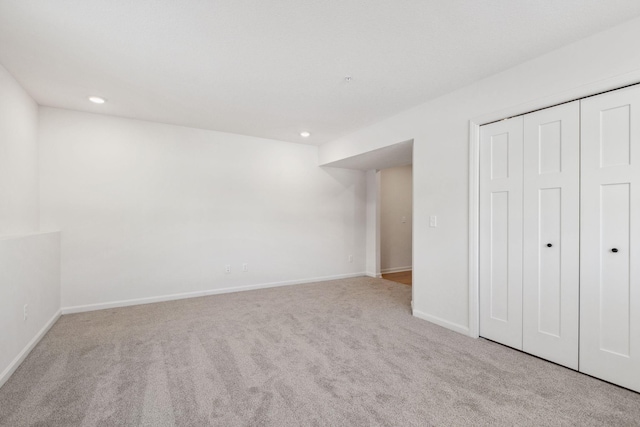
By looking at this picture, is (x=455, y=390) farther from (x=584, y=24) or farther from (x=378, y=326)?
(x=584, y=24)

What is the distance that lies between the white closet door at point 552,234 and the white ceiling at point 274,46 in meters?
0.66

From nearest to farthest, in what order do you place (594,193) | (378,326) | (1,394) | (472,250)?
(1,394) < (594,193) < (472,250) < (378,326)

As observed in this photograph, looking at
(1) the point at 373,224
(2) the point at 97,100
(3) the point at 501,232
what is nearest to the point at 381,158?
(1) the point at 373,224

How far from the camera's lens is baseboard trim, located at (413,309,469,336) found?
298 cm

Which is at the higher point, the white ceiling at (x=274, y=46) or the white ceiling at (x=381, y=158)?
the white ceiling at (x=274, y=46)

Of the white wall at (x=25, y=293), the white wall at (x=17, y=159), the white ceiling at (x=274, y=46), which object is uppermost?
the white ceiling at (x=274, y=46)

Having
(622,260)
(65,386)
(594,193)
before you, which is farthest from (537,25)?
(65,386)

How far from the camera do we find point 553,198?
2.40m

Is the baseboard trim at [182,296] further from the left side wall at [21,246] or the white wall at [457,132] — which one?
the white wall at [457,132]

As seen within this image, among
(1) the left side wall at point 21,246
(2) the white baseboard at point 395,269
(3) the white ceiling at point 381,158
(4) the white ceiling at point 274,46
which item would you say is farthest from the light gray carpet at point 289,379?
(2) the white baseboard at point 395,269

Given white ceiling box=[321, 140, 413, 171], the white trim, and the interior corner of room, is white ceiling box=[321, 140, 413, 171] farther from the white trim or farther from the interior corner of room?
the white trim

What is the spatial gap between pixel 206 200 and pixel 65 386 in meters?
2.78

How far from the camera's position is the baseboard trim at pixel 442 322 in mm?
2983

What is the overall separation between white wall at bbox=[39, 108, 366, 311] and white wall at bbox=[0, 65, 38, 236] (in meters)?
0.26
